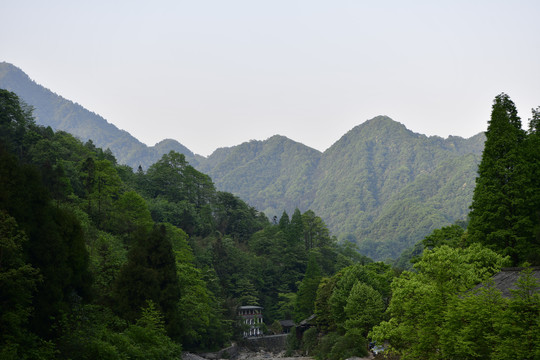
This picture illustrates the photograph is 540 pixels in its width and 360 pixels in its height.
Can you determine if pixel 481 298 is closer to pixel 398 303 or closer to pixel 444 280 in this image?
pixel 444 280

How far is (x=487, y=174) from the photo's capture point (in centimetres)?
3219

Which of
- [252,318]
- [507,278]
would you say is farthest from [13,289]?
[252,318]

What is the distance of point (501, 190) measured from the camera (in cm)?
3152

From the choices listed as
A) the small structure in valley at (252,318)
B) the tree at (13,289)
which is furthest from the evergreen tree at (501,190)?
the small structure in valley at (252,318)

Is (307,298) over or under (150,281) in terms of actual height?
under

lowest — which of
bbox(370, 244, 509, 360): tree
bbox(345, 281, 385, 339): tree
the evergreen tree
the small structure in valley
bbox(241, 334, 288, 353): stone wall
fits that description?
bbox(241, 334, 288, 353): stone wall

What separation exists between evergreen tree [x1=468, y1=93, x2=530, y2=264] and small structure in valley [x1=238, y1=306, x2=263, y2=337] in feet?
133

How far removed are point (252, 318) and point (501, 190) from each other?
46.4 m

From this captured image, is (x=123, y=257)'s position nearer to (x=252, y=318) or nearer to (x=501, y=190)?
(x=501, y=190)

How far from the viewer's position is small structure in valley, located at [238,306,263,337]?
6756 centimetres

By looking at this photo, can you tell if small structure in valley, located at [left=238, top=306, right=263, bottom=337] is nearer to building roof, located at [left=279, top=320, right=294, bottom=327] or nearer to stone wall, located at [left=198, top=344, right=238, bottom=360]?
building roof, located at [left=279, top=320, right=294, bottom=327]

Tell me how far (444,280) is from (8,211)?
19.3m

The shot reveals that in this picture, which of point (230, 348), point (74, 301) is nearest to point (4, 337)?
point (74, 301)

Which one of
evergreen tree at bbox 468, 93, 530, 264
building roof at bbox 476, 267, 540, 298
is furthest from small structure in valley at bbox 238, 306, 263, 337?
building roof at bbox 476, 267, 540, 298
